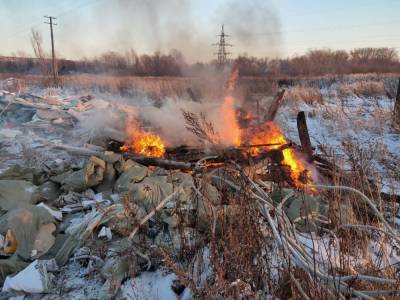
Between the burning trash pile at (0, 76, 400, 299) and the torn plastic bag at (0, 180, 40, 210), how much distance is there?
0.04 ft

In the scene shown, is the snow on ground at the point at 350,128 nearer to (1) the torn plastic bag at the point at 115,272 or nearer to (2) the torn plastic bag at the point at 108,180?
(2) the torn plastic bag at the point at 108,180

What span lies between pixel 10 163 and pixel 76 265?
5.21 m

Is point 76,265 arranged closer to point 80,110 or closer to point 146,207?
point 146,207

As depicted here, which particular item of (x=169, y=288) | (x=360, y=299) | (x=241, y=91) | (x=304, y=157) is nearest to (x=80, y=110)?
(x=241, y=91)

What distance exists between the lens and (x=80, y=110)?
12.2 metres

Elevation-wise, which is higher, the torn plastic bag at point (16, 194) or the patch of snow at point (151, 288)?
the torn plastic bag at point (16, 194)

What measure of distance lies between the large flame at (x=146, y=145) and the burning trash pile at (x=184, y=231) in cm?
8

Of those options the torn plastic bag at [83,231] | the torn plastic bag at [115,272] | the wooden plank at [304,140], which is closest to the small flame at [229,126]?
the wooden plank at [304,140]

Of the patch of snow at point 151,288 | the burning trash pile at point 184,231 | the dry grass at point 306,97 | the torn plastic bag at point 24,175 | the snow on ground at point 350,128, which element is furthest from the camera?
the dry grass at point 306,97

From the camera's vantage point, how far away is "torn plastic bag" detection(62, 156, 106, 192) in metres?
4.70

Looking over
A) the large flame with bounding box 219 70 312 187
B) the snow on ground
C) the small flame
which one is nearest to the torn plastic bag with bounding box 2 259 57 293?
the large flame with bounding box 219 70 312 187

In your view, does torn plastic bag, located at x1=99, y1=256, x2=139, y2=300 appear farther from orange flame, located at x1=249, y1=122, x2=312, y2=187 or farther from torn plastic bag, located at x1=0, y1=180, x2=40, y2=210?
orange flame, located at x1=249, y1=122, x2=312, y2=187

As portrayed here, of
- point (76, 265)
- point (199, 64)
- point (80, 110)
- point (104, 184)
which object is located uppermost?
point (199, 64)

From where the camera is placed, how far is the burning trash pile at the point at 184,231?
84.7 inches
